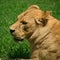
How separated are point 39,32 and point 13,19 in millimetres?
4184

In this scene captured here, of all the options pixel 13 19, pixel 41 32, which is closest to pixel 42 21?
pixel 41 32

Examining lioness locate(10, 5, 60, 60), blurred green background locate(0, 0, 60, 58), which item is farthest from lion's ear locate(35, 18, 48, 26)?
blurred green background locate(0, 0, 60, 58)

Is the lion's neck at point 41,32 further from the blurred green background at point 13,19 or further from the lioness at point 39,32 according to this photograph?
the blurred green background at point 13,19

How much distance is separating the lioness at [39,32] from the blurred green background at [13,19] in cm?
80

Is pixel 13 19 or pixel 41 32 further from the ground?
pixel 41 32

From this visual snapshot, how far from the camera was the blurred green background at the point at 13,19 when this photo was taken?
9242 mm

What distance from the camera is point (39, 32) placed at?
7.28 m

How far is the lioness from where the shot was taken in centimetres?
716

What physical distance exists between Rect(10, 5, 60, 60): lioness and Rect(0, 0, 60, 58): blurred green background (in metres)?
0.80

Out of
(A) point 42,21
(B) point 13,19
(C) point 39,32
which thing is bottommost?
(B) point 13,19

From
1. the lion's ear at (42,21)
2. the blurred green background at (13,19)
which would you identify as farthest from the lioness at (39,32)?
the blurred green background at (13,19)

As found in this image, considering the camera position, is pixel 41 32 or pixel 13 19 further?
pixel 13 19

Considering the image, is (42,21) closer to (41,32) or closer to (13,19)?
(41,32)

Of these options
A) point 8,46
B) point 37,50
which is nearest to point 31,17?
point 37,50
